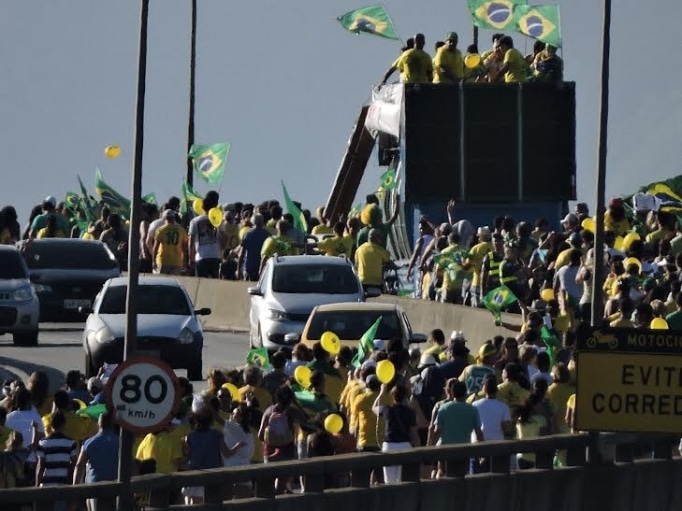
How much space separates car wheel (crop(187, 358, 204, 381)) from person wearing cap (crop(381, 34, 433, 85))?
10.5 metres

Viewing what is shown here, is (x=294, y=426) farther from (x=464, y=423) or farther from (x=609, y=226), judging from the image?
(x=609, y=226)

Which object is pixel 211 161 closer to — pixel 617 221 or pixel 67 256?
pixel 67 256

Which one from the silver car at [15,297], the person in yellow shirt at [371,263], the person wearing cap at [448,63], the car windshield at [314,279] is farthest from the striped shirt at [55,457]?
the person wearing cap at [448,63]

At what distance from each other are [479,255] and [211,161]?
14.6 m

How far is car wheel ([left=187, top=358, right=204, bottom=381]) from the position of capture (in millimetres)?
33344

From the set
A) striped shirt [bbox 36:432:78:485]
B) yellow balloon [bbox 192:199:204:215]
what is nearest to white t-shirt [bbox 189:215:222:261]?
yellow balloon [bbox 192:199:204:215]

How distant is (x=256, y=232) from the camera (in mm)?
40438

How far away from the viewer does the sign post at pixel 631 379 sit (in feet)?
77.8

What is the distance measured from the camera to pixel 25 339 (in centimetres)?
3756

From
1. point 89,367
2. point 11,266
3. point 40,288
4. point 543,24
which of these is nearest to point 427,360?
point 89,367

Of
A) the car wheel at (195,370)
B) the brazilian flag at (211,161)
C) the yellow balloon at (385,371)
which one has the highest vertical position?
the brazilian flag at (211,161)

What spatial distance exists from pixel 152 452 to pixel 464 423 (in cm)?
276

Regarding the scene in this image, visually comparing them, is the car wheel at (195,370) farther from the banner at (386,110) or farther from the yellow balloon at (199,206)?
the banner at (386,110)

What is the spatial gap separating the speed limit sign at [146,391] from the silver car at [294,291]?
565 inches
